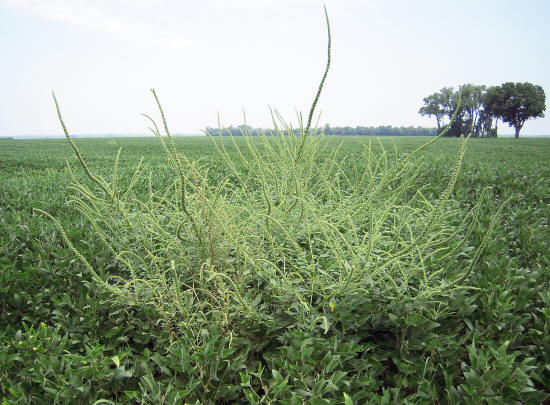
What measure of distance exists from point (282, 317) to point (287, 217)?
87 centimetres

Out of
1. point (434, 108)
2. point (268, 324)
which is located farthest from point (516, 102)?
point (268, 324)

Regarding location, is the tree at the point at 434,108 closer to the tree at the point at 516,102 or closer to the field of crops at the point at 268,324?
the tree at the point at 516,102

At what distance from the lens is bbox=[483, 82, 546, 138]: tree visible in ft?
175

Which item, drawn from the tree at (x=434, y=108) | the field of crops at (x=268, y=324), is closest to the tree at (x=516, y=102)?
the tree at (x=434, y=108)

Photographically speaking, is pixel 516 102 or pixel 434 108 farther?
pixel 434 108

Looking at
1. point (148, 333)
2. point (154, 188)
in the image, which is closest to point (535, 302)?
point (148, 333)

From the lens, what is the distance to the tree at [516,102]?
2099 inches

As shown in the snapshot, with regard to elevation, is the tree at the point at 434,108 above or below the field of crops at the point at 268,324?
above

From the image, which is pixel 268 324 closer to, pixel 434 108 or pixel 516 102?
pixel 516 102

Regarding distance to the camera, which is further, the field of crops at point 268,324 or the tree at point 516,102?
the tree at point 516,102

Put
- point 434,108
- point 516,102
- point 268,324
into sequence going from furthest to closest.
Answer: point 434,108, point 516,102, point 268,324

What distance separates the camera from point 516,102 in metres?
53.7

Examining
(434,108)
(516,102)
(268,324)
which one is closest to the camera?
(268,324)

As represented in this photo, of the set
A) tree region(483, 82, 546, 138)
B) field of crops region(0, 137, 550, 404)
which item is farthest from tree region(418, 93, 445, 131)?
field of crops region(0, 137, 550, 404)
